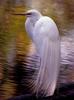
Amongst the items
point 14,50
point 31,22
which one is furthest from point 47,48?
point 14,50

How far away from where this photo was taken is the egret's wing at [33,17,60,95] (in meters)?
1.71

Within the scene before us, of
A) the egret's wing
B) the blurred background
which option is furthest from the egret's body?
the blurred background

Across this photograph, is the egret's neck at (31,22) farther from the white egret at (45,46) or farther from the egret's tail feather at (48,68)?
the egret's tail feather at (48,68)

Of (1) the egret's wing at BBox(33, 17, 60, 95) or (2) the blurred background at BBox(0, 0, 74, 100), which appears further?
(2) the blurred background at BBox(0, 0, 74, 100)

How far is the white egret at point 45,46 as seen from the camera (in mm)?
1710

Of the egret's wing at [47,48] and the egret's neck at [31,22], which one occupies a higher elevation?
the egret's neck at [31,22]

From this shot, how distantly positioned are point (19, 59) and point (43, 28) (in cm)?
74

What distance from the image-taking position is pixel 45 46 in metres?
1.71

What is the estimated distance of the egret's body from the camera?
67.3 inches

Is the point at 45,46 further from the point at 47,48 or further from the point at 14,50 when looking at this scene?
the point at 14,50

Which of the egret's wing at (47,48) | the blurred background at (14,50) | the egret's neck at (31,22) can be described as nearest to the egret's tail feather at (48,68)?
the egret's wing at (47,48)

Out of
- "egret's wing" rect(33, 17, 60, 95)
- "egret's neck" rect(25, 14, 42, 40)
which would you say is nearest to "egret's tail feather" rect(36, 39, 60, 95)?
"egret's wing" rect(33, 17, 60, 95)

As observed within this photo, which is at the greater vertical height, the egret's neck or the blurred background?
the egret's neck

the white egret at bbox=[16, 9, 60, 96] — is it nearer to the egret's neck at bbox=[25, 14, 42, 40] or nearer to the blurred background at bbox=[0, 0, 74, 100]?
the egret's neck at bbox=[25, 14, 42, 40]
